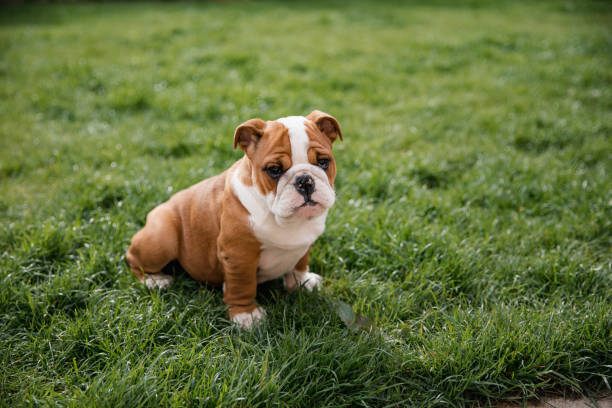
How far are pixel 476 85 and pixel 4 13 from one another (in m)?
13.5

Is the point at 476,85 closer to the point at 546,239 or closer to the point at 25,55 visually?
the point at 546,239

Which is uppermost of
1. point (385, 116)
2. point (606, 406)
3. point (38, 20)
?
point (38, 20)

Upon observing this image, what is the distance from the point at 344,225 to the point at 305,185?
1353mm

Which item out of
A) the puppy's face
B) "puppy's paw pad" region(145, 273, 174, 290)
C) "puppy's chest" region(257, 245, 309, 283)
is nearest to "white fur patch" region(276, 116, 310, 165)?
the puppy's face

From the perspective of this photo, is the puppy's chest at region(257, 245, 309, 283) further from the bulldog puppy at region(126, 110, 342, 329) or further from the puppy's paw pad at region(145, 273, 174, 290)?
the puppy's paw pad at region(145, 273, 174, 290)

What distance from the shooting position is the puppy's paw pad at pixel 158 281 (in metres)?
2.85

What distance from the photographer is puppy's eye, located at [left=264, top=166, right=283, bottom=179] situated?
2291 millimetres

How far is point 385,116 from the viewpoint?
19.1 ft

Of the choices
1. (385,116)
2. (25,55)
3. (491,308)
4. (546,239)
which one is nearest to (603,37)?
(385,116)

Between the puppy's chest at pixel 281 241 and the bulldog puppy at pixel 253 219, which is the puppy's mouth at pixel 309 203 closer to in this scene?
the bulldog puppy at pixel 253 219

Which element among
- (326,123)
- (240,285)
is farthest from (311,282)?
(326,123)

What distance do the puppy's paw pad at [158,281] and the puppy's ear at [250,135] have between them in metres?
1.17

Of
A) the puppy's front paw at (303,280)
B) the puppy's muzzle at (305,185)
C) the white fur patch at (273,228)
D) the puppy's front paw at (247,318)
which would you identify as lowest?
the puppy's front paw at (247,318)

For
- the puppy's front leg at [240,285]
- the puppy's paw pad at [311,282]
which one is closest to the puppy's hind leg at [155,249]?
the puppy's front leg at [240,285]
